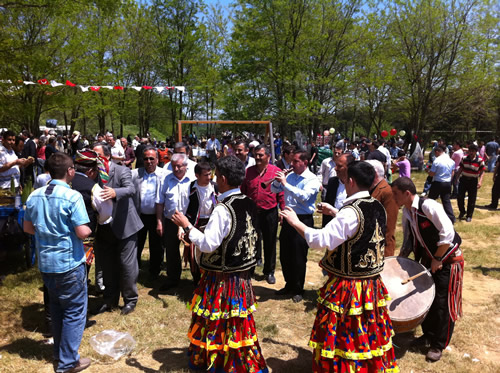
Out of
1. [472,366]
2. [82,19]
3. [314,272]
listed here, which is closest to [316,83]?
[82,19]

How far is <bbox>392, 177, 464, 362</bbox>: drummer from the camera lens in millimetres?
3646

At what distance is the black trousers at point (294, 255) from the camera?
530cm

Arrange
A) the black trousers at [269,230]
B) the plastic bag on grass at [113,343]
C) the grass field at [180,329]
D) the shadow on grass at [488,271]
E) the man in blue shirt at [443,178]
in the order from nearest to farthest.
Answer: the grass field at [180,329], the plastic bag on grass at [113,343], the black trousers at [269,230], the shadow on grass at [488,271], the man in blue shirt at [443,178]

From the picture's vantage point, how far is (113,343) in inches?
162

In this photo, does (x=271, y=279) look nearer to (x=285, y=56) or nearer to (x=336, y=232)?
(x=336, y=232)

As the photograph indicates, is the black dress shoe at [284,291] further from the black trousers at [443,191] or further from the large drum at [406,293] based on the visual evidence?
the black trousers at [443,191]

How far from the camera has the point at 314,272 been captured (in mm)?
6516

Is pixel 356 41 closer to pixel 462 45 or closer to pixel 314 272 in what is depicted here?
pixel 462 45

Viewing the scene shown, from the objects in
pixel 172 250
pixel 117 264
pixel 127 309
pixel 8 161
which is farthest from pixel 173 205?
pixel 8 161

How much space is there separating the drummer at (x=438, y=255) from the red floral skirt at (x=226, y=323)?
1739 millimetres

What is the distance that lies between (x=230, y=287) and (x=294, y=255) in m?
2.15

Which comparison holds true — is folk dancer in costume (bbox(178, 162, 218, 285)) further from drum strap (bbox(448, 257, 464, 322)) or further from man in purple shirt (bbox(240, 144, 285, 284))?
drum strap (bbox(448, 257, 464, 322))

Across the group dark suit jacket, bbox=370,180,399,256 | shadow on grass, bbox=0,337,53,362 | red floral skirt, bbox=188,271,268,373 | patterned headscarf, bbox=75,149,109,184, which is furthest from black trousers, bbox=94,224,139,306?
dark suit jacket, bbox=370,180,399,256

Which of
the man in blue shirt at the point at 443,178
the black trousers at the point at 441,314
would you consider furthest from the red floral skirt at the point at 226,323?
the man in blue shirt at the point at 443,178
